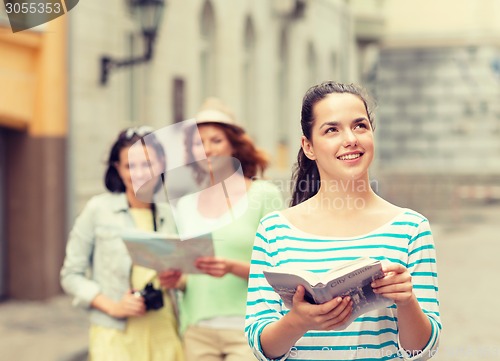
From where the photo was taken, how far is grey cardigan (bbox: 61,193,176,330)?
4.46 meters

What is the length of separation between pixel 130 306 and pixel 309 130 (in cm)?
183

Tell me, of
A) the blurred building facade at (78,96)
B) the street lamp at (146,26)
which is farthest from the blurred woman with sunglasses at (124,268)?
the street lamp at (146,26)

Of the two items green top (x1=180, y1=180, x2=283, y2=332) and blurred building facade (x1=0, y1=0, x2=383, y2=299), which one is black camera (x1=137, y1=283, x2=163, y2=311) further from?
blurred building facade (x1=0, y1=0, x2=383, y2=299)

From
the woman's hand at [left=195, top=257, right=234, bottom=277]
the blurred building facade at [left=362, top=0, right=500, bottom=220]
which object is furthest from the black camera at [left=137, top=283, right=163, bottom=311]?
the blurred building facade at [left=362, top=0, right=500, bottom=220]

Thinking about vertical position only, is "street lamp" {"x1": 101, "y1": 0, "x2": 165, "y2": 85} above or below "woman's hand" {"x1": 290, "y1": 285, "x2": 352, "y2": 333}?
above

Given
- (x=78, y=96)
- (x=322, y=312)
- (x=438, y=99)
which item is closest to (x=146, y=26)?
(x=78, y=96)

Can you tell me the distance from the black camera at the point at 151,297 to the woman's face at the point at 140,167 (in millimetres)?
451

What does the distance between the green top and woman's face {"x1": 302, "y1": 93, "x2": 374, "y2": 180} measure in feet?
4.96

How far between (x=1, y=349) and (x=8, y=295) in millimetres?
2929

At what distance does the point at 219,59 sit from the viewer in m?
16.9

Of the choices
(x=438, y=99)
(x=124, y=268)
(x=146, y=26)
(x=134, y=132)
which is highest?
(x=146, y=26)

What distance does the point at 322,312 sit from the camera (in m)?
2.38

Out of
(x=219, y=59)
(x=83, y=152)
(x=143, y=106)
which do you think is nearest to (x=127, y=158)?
(x=83, y=152)

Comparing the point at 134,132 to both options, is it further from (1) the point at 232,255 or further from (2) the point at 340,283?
(2) the point at 340,283
